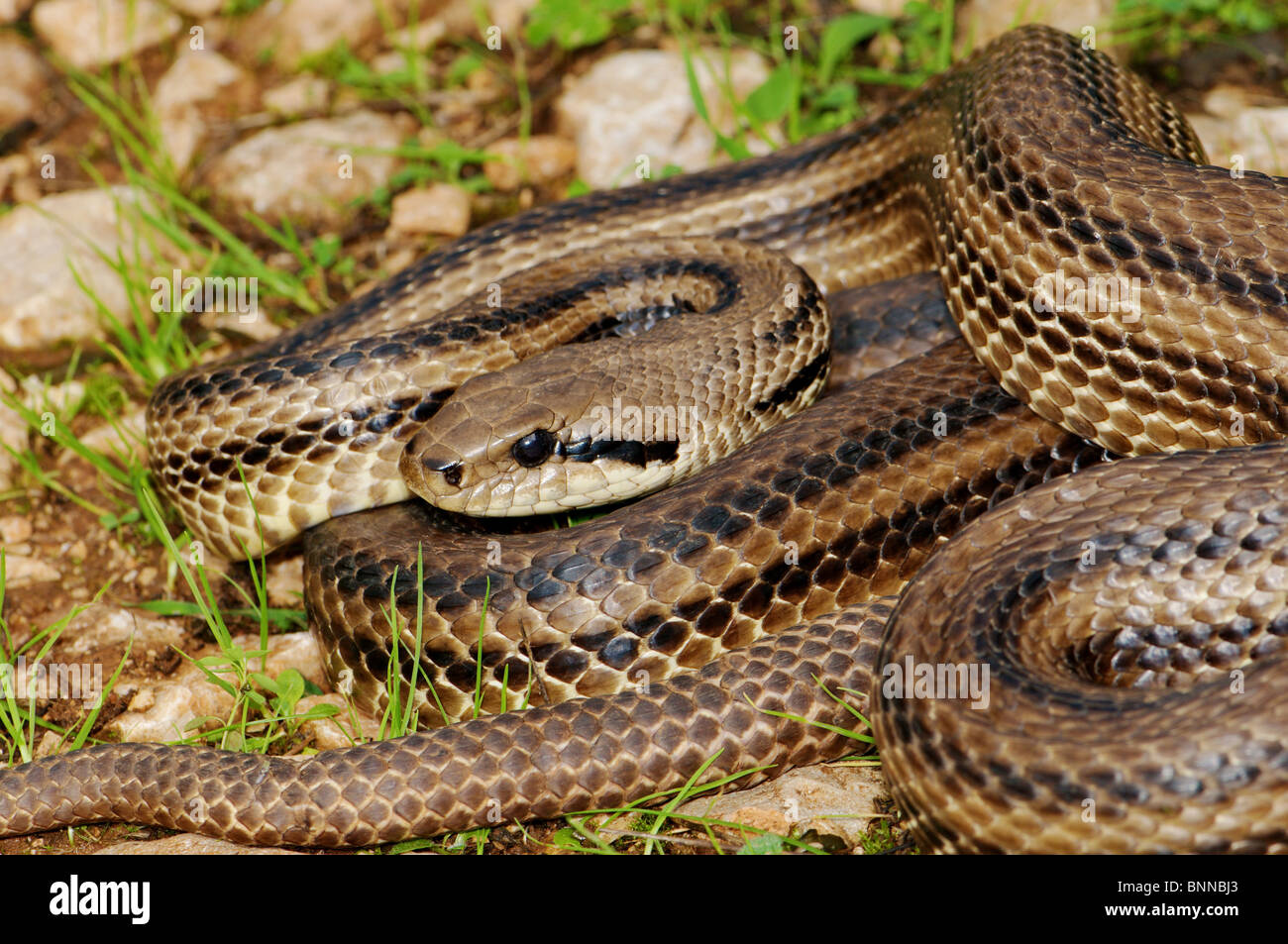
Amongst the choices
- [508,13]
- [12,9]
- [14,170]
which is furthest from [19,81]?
[508,13]

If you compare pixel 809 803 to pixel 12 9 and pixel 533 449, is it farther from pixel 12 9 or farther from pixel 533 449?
pixel 12 9

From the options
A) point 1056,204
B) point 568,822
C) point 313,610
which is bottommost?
point 568,822

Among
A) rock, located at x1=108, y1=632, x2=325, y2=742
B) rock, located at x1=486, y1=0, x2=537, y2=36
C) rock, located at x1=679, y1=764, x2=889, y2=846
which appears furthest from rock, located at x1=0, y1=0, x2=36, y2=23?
rock, located at x1=679, y1=764, x2=889, y2=846

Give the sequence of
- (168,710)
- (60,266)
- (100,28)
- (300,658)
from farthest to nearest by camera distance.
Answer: (100,28)
(60,266)
(300,658)
(168,710)

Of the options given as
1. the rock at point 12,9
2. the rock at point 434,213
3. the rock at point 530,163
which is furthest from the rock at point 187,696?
the rock at point 12,9

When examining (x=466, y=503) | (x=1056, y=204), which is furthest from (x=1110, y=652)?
(x=466, y=503)
